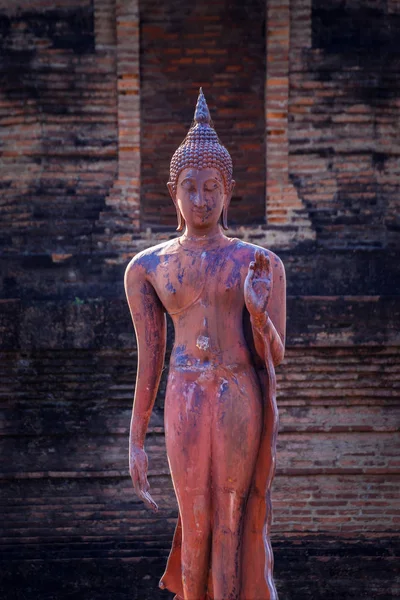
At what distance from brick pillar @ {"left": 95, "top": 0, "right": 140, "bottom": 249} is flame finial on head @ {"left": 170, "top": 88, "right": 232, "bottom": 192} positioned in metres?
4.10

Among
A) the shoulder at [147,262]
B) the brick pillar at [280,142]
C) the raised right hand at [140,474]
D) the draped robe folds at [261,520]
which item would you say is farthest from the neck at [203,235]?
the brick pillar at [280,142]

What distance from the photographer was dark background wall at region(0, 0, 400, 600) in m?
8.53

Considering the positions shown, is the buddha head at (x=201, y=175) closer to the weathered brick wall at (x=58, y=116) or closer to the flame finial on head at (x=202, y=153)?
the flame finial on head at (x=202, y=153)

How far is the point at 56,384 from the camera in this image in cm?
867

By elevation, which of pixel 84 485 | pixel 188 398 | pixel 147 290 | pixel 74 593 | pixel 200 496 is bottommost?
pixel 74 593

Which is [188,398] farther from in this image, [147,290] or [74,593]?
[74,593]

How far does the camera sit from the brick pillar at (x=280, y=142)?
9.07 m

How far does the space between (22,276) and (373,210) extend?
307 cm

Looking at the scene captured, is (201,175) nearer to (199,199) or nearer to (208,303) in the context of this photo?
(199,199)

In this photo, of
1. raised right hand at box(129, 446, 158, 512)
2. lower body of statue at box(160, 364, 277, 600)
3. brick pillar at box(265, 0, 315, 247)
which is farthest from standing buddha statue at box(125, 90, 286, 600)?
brick pillar at box(265, 0, 315, 247)

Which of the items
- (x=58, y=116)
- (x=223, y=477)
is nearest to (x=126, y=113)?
(x=58, y=116)

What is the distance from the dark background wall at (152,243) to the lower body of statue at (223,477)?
3696 millimetres

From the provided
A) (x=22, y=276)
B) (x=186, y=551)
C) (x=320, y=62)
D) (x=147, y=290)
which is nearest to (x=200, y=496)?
(x=186, y=551)

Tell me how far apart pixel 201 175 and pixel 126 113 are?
4370 mm
